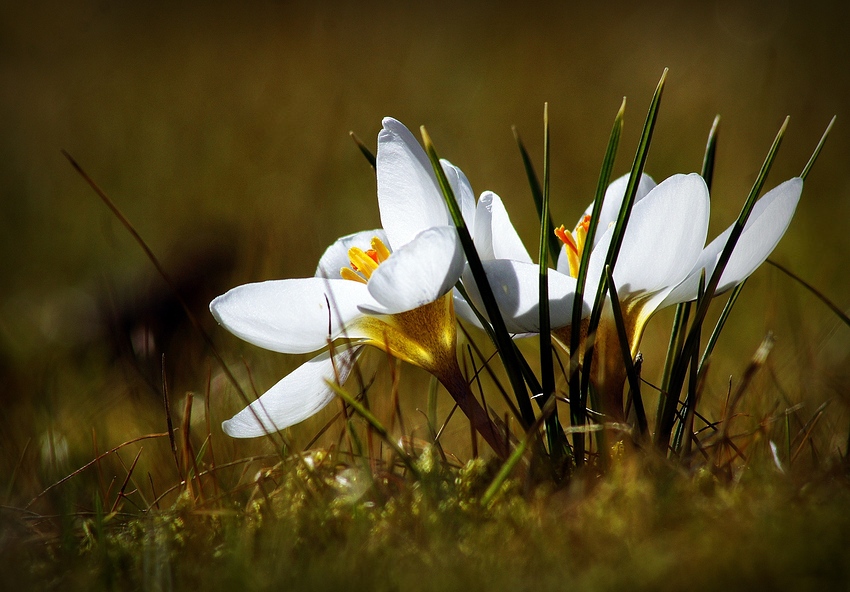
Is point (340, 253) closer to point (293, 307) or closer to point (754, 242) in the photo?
point (293, 307)

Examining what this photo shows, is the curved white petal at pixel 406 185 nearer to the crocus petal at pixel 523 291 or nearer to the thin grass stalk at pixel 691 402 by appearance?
the crocus petal at pixel 523 291

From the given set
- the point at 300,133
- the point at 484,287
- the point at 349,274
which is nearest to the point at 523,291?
the point at 484,287

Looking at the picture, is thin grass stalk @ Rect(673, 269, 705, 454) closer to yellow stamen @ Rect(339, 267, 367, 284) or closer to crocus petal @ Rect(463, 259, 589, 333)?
crocus petal @ Rect(463, 259, 589, 333)

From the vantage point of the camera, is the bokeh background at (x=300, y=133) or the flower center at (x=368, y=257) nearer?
the flower center at (x=368, y=257)

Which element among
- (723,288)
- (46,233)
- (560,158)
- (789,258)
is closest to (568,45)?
(560,158)

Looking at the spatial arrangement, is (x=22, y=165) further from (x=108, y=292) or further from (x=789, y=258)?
(x=789, y=258)

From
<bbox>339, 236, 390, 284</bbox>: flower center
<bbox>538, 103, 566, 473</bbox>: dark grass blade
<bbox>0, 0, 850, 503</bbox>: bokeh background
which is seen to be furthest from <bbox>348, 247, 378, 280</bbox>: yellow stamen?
<bbox>0, 0, 850, 503</bbox>: bokeh background

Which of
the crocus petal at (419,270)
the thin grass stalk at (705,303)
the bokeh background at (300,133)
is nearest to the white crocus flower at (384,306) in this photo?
the crocus petal at (419,270)
